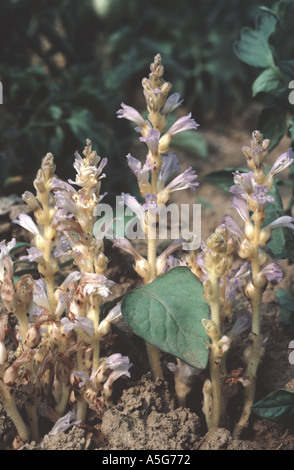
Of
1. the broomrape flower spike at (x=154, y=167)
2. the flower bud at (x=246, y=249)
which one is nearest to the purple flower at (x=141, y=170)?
the broomrape flower spike at (x=154, y=167)

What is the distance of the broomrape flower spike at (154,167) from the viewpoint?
4.41 ft

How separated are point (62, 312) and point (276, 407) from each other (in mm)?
483

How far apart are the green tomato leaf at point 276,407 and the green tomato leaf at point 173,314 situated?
20cm

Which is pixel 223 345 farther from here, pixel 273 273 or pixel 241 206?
pixel 241 206

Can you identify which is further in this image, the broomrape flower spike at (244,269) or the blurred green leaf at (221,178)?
the blurred green leaf at (221,178)

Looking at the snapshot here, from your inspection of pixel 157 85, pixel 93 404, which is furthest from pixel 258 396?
→ pixel 157 85

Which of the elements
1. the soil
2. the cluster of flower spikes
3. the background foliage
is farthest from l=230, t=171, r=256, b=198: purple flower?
the background foliage

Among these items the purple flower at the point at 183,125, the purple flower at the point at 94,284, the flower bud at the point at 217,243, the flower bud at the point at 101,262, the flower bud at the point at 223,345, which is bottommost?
the flower bud at the point at 223,345

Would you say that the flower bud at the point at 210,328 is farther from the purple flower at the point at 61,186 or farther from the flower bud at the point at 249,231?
the purple flower at the point at 61,186

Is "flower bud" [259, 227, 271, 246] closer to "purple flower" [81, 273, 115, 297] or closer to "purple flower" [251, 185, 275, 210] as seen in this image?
"purple flower" [251, 185, 275, 210]

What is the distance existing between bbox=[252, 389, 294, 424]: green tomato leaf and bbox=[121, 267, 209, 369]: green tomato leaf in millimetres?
196

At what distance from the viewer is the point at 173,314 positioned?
129cm

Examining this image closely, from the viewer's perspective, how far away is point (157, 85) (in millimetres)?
1364

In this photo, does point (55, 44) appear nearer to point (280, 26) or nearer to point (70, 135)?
point (70, 135)
